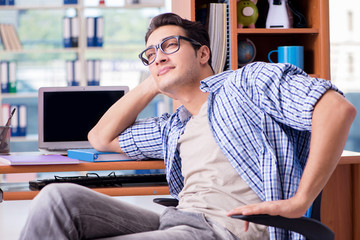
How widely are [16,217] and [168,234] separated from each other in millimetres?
1913

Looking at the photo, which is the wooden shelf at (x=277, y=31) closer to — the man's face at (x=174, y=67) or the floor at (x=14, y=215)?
the man's face at (x=174, y=67)

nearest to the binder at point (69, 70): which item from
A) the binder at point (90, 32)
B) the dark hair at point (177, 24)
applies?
the binder at point (90, 32)

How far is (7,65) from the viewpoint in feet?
15.3

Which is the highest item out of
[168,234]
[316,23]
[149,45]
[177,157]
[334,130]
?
[316,23]

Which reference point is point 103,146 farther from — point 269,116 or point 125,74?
point 125,74

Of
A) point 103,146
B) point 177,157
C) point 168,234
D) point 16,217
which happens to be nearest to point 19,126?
point 16,217

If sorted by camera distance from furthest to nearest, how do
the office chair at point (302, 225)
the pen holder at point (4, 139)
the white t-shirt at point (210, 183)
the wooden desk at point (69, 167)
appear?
1. the pen holder at point (4, 139)
2. the wooden desk at point (69, 167)
3. the white t-shirt at point (210, 183)
4. the office chair at point (302, 225)

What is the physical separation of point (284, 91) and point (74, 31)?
356 centimetres

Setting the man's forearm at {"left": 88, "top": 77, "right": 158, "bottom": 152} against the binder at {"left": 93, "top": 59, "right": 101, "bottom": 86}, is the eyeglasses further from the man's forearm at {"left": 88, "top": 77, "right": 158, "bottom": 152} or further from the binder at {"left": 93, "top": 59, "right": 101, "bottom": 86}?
the binder at {"left": 93, "top": 59, "right": 101, "bottom": 86}

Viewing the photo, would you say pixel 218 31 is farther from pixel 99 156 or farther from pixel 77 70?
pixel 77 70

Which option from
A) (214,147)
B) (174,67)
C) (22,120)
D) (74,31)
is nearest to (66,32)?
(74,31)

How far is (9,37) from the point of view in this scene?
4723mm

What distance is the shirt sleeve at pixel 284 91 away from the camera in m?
1.38

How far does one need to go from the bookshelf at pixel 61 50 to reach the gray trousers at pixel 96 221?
333cm
